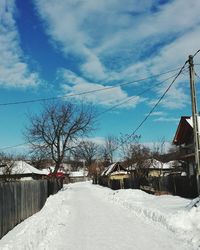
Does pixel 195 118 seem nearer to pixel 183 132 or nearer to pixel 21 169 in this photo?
pixel 183 132

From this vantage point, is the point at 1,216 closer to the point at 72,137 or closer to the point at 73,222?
the point at 73,222

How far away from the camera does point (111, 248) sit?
975cm

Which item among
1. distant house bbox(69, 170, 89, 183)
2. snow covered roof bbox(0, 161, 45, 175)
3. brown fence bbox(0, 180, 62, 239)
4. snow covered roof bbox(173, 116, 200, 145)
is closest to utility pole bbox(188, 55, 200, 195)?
brown fence bbox(0, 180, 62, 239)

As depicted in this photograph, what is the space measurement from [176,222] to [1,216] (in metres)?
5.14

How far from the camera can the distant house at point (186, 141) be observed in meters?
43.6

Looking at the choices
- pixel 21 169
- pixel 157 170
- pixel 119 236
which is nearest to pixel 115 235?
pixel 119 236

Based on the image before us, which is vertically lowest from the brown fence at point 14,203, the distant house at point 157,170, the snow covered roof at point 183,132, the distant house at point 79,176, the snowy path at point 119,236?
the snowy path at point 119,236

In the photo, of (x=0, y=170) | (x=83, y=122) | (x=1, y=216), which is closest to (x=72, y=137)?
(x=83, y=122)

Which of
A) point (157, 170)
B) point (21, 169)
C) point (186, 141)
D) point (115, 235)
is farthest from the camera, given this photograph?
point (157, 170)

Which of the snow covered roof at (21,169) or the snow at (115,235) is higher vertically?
the snow covered roof at (21,169)

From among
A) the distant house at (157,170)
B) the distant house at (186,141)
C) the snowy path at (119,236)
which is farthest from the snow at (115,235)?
the distant house at (186,141)

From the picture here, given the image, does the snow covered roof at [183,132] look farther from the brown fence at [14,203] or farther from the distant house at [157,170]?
the brown fence at [14,203]

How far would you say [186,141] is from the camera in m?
46.8

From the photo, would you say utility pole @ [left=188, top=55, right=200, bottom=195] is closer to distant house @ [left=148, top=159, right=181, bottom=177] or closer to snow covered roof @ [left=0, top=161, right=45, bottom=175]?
distant house @ [left=148, top=159, right=181, bottom=177]
